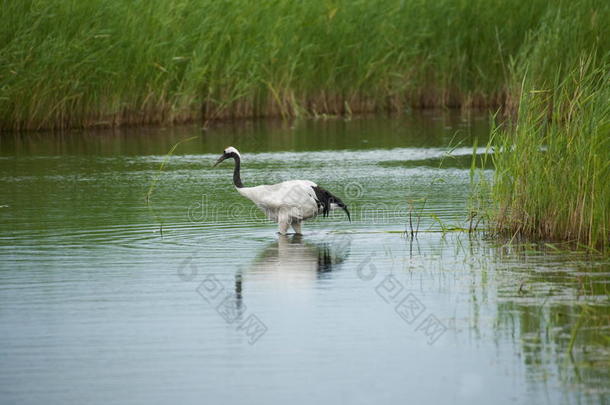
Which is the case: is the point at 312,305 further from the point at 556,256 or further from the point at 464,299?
the point at 556,256

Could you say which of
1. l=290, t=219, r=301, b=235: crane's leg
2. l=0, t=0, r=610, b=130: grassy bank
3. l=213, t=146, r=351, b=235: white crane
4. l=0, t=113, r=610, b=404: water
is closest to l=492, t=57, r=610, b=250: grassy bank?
l=0, t=113, r=610, b=404: water

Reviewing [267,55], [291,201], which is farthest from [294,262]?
[267,55]

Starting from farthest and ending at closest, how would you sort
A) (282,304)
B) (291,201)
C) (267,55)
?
(267,55)
(291,201)
(282,304)

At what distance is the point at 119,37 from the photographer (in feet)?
63.2

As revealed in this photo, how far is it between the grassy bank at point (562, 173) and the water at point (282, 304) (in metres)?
0.31

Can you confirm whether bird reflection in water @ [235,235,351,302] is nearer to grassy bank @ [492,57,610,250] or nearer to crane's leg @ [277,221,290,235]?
crane's leg @ [277,221,290,235]

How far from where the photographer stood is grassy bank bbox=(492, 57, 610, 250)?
28.2 feet

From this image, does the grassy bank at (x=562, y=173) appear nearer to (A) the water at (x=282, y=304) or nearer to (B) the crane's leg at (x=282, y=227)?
(A) the water at (x=282, y=304)

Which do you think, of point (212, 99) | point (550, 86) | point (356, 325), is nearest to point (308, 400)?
point (356, 325)

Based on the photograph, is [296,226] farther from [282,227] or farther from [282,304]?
[282,304]

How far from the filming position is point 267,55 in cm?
2116

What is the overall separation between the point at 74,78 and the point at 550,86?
783 centimetres

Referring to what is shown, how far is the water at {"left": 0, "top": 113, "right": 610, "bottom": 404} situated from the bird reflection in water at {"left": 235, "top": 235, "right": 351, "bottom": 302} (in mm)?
27

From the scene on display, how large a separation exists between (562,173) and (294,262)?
222cm
